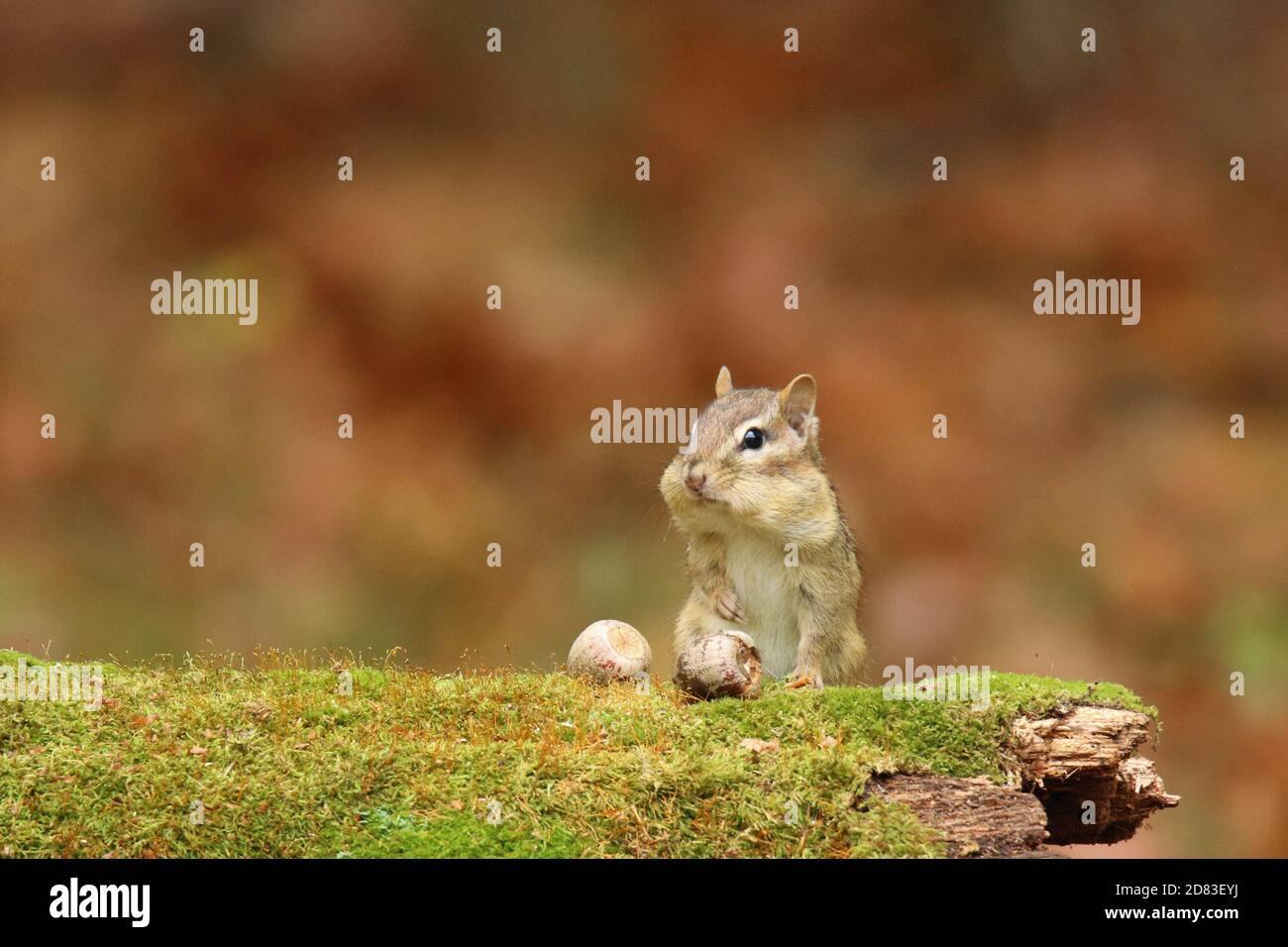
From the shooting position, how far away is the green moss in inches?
188

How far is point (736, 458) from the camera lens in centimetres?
647

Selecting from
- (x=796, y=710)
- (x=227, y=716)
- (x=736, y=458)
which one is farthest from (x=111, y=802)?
(x=736, y=458)

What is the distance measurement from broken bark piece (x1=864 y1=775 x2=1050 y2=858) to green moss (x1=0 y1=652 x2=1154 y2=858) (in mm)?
74

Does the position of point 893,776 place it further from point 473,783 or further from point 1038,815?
point 473,783

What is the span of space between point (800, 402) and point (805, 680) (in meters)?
1.36

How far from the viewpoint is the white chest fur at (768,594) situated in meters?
6.67

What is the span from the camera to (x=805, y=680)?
21.2 feet

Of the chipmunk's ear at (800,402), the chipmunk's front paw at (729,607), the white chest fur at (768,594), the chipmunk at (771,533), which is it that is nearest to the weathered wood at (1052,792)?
the chipmunk at (771,533)

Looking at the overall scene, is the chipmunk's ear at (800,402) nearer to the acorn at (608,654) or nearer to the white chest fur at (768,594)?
the white chest fur at (768,594)

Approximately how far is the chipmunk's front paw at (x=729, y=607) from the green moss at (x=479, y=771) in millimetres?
807

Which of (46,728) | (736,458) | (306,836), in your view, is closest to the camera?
(306,836)

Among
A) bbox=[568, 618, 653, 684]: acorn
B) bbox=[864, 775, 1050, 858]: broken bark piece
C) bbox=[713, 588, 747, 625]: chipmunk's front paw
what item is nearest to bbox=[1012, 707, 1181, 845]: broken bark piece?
bbox=[864, 775, 1050, 858]: broken bark piece

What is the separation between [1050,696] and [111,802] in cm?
385

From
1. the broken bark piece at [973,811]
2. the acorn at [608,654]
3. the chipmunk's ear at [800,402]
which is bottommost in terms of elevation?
the broken bark piece at [973,811]
